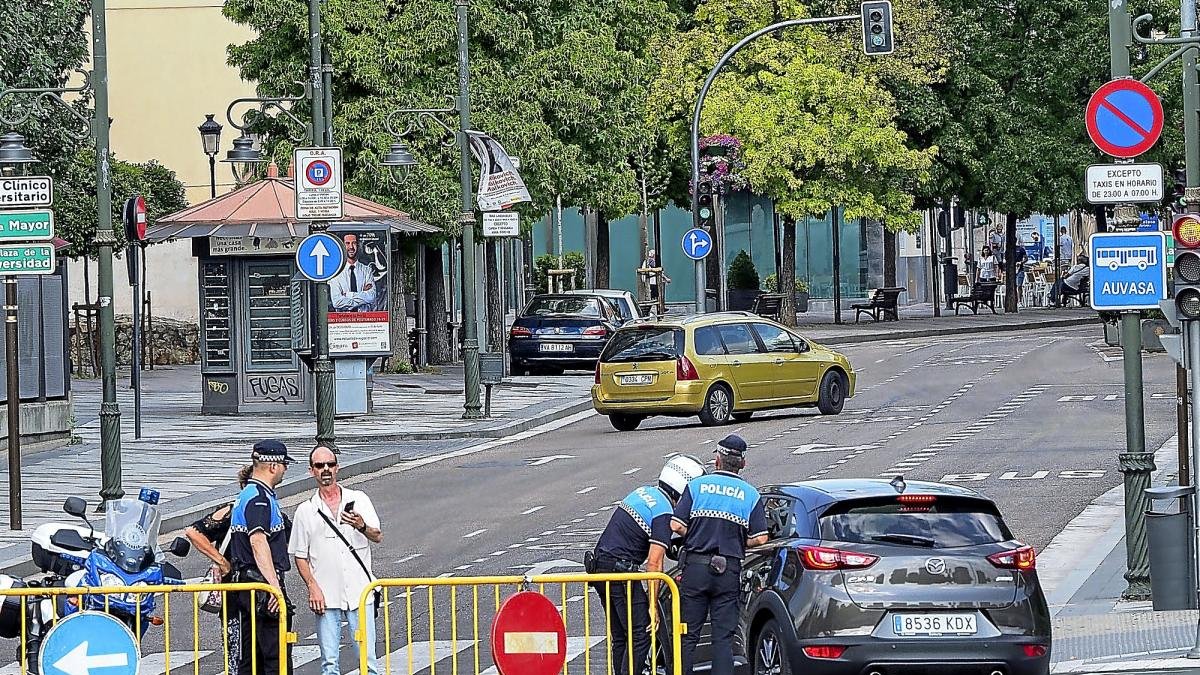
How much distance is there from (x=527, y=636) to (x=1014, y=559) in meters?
2.65

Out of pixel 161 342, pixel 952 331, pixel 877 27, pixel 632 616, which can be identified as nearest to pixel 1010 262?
pixel 952 331

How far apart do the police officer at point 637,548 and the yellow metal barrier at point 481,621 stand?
6 centimetres

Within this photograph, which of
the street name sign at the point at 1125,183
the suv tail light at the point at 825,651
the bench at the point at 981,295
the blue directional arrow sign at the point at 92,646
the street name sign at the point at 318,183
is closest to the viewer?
the blue directional arrow sign at the point at 92,646

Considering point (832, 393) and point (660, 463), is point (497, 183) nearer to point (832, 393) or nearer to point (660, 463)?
point (832, 393)

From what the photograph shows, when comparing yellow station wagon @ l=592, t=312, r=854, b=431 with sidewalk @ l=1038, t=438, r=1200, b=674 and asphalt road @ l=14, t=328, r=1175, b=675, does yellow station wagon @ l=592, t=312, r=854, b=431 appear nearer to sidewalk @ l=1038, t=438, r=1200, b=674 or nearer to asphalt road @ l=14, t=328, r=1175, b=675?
asphalt road @ l=14, t=328, r=1175, b=675

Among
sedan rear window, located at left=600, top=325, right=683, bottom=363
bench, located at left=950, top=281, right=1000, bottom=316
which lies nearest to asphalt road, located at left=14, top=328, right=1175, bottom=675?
sedan rear window, located at left=600, top=325, right=683, bottom=363

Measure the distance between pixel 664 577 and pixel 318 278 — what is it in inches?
596

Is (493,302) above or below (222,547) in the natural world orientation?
above

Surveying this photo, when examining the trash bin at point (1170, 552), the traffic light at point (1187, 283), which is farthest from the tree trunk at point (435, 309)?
the traffic light at point (1187, 283)

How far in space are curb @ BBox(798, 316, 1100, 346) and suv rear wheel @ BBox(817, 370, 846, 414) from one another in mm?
18658

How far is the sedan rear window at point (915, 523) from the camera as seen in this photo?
10539mm

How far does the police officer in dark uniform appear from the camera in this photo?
10344 mm

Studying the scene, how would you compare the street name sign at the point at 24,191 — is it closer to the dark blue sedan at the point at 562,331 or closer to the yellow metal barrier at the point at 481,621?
the yellow metal barrier at the point at 481,621

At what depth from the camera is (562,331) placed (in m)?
40.0
